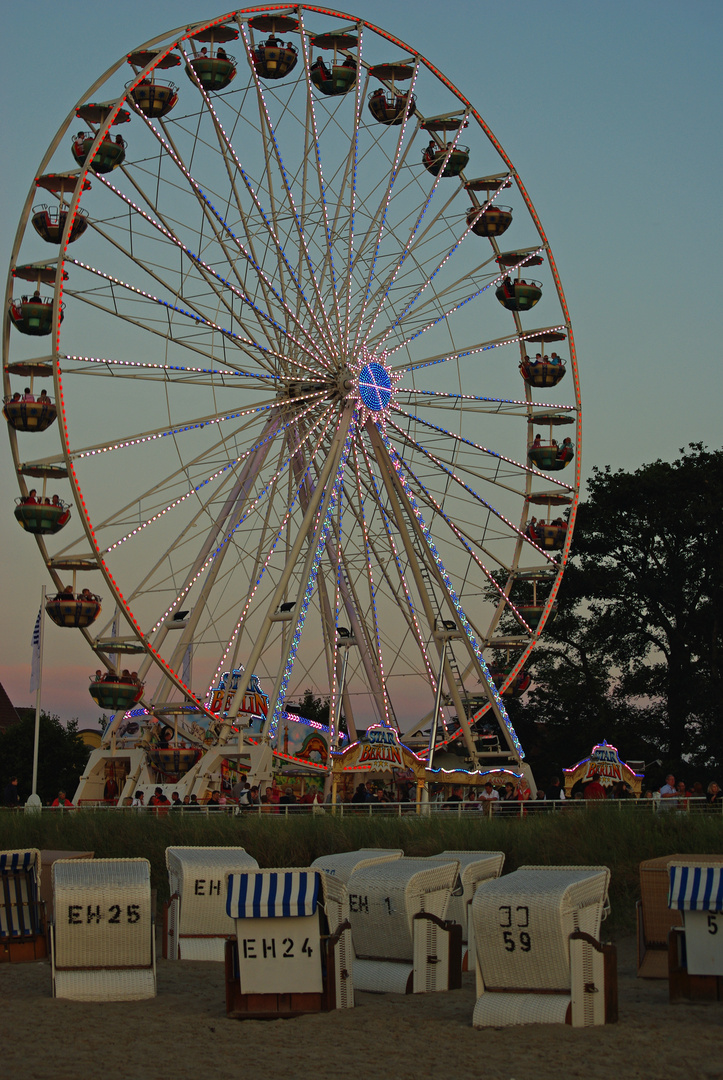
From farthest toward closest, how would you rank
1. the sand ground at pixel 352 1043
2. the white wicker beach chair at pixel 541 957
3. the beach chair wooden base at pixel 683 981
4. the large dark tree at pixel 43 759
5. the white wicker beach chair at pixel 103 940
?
the large dark tree at pixel 43 759
the white wicker beach chair at pixel 103 940
the beach chair wooden base at pixel 683 981
the white wicker beach chair at pixel 541 957
the sand ground at pixel 352 1043

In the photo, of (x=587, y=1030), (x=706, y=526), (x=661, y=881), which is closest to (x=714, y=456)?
(x=706, y=526)

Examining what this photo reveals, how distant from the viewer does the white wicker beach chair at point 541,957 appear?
33.5ft

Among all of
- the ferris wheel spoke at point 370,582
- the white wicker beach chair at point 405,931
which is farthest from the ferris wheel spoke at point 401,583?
the white wicker beach chair at point 405,931

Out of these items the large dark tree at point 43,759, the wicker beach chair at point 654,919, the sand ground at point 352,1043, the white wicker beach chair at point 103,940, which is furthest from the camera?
the large dark tree at point 43,759

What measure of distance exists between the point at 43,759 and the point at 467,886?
1578 inches

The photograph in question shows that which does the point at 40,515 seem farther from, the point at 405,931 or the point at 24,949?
the point at 405,931

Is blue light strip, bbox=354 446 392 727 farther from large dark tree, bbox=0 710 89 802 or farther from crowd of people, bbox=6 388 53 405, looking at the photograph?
large dark tree, bbox=0 710 89 802

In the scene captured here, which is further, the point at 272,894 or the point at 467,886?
the point at 467,886

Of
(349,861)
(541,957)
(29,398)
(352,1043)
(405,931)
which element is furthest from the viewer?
(29,398)

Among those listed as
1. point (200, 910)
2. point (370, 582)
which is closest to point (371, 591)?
point (370, 582)

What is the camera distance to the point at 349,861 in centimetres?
1392

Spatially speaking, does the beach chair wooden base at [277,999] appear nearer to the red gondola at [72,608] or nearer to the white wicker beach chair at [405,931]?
the white wicker beach chair at [405,931]

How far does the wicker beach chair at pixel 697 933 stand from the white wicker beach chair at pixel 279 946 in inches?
111

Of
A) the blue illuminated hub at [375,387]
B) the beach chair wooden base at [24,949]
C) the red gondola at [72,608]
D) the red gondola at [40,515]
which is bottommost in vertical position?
the beach chair wooden base at [24,949]
